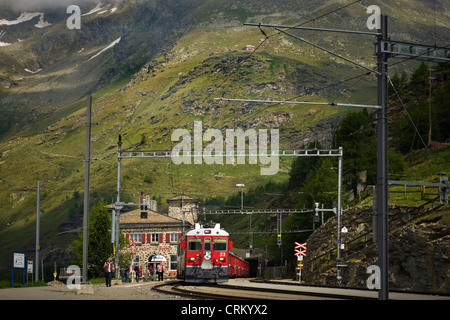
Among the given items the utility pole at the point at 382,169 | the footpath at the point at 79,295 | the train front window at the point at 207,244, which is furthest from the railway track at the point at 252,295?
the train front window at the point at 207,244

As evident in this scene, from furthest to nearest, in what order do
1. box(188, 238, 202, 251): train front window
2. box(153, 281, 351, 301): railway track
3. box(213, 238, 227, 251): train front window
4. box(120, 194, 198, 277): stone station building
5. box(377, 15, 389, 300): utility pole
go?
box(120, 194, 198, 277): stone station building
box(213, 238, 227, 251): train front window
box(188, 238, 202, 251): train front window
box(153, 281, 351, 301): railway track
box(377, 15, 389, 300): utility pole

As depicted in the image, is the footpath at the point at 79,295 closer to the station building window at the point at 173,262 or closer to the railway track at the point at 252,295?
the railway track at the point at 252,295

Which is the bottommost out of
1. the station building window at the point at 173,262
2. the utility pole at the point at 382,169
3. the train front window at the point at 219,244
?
the station building window at the point at 173,262

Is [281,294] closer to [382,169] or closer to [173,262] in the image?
[382,169]

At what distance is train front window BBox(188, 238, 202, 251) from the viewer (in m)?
53.5

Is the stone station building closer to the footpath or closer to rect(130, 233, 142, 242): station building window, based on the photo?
rect(130, 233, 142, 242): station building window

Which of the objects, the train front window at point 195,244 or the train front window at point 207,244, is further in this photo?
the train front window at point 195,244

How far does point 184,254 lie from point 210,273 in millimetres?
3040

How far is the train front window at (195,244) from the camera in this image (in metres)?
53.5

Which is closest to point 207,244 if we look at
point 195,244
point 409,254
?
point 195,244

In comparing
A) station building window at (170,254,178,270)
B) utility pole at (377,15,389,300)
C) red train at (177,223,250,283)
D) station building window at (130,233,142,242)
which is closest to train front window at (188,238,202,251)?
red train at (177,223,250,283)
